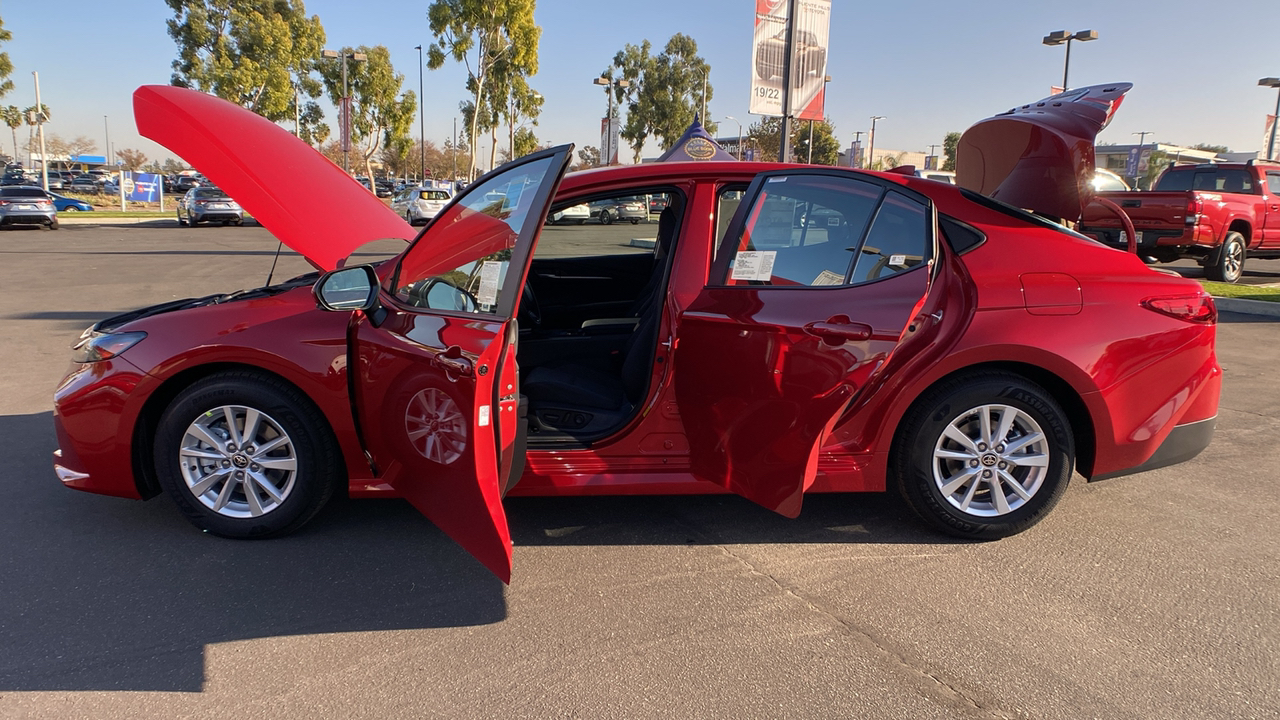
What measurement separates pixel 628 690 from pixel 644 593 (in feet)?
2.06

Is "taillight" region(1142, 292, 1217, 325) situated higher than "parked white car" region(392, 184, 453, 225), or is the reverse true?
"parked white car" region(392, 184, 453, 225)

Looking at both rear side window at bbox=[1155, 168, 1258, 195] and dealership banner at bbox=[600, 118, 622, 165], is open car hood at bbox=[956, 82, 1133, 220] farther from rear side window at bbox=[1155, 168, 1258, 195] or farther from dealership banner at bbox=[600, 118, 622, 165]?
dealership banner at bbox=[600, 118, 622, 165]

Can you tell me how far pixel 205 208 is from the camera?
1072 inches

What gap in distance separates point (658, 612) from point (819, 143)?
55.3m

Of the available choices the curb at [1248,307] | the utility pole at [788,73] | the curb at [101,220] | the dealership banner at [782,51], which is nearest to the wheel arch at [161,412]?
the utility pole at [788,73]

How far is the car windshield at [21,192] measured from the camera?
2484cm

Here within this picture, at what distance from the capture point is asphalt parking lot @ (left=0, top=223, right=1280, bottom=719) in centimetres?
250

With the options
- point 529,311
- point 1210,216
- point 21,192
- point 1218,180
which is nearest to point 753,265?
point 529,311

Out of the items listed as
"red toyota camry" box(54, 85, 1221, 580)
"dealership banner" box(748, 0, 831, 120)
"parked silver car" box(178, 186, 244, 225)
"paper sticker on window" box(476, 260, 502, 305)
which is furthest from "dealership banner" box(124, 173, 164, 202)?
"paper sticker on window" box(476, 260, 502, 305)

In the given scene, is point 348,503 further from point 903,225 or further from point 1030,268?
point 1030,268

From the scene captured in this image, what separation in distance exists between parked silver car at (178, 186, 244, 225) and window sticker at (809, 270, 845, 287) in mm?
28190

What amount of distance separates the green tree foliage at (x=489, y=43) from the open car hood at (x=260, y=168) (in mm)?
35755

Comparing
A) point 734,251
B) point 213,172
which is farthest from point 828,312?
point 213,172

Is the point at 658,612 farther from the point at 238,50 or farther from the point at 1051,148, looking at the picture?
the point at 238,50
